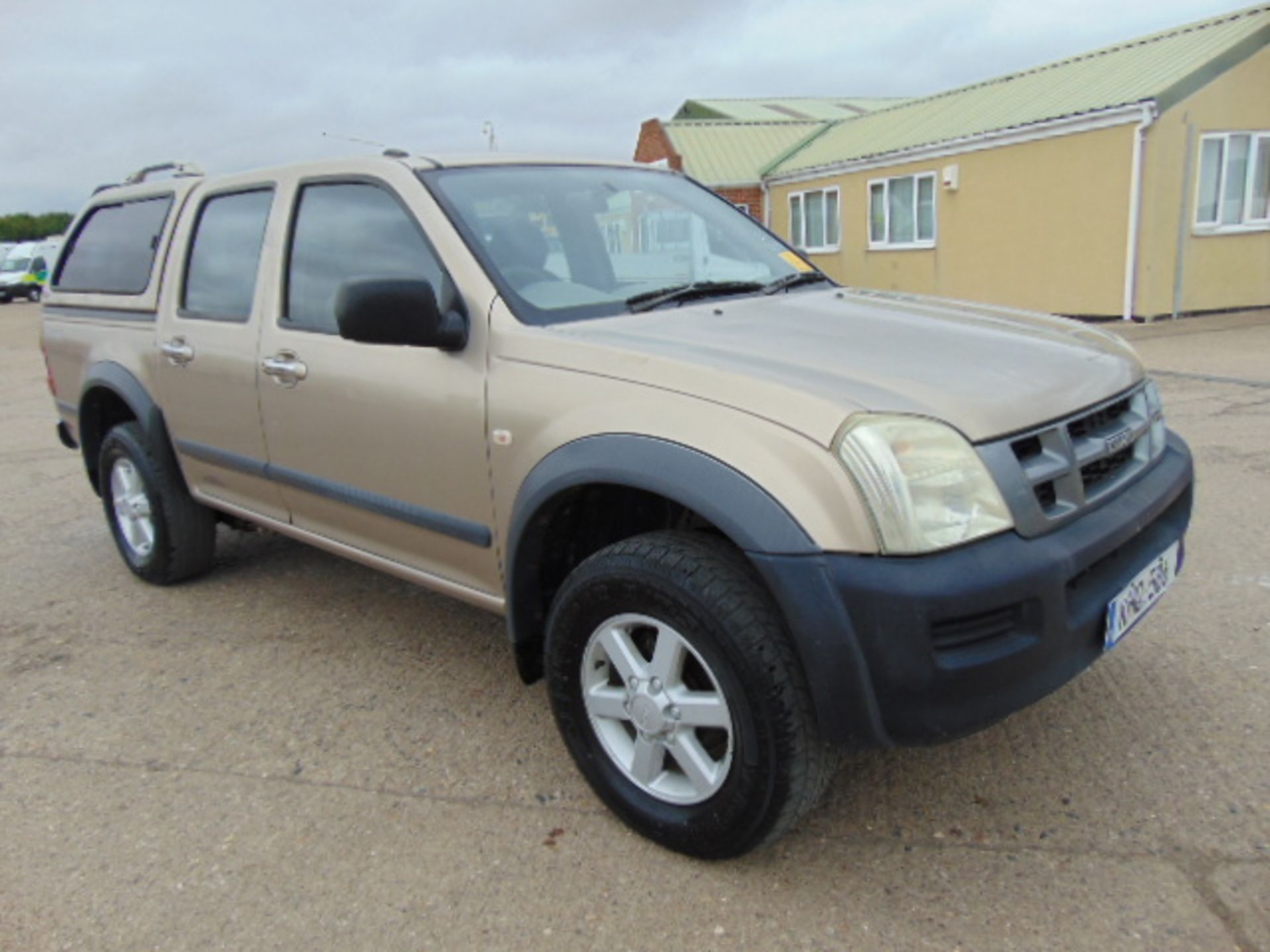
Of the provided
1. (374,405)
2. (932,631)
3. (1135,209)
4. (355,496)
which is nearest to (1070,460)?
(932,631)

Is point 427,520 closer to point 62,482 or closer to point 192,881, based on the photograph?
point 192,881

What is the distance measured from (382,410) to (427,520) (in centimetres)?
36

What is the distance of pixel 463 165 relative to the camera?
3152 millimetres

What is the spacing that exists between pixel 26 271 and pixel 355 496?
42.2 metres

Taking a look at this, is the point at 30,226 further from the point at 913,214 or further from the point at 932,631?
the point at 932,631

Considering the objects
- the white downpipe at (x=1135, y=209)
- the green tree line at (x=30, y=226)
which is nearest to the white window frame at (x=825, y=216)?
the white downpipe at (x=1135, y=209)

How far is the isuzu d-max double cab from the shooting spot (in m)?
1.99

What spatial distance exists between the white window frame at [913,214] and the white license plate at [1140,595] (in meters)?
14.6

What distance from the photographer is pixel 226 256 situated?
149 inches

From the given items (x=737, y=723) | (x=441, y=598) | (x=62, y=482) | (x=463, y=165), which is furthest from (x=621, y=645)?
(x=62, y=482)

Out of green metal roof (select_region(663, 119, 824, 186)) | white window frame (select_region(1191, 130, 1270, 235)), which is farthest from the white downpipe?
green metal roof (select_region(663, 119, 824, 186))

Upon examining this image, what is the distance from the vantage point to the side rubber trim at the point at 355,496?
282 centimetres

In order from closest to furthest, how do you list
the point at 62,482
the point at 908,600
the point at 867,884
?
1. the point at 908,600
2. the point at 867,884
3. the point at 62,482

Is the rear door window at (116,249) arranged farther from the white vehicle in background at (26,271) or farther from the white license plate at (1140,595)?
the white vehicle in background at (26,271)
